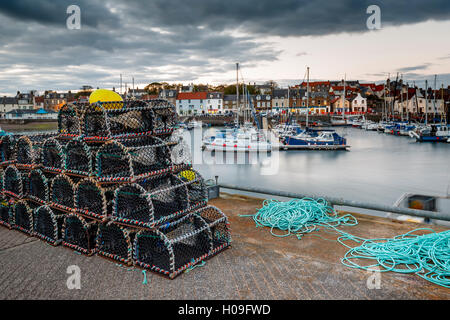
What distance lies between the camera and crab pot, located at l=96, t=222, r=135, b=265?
191 inches

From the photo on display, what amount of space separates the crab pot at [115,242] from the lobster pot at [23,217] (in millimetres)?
1884

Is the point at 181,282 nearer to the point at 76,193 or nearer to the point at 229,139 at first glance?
the point at 76,193

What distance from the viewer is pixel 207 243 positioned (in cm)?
518

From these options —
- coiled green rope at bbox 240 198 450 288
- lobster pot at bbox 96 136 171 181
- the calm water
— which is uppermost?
lobster pot at bbox 96 136 171 181

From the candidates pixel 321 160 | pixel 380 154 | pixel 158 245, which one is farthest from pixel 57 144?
pixel 380 154

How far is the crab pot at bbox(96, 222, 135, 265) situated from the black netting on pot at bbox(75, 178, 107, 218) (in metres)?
0.24

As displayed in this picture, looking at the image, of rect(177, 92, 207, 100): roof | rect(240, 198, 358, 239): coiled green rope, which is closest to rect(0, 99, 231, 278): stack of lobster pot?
rect(240, 198, 358, 239): coiled green rope

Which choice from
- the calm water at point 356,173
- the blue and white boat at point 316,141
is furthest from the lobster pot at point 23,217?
the blue and white boat at point 316,141

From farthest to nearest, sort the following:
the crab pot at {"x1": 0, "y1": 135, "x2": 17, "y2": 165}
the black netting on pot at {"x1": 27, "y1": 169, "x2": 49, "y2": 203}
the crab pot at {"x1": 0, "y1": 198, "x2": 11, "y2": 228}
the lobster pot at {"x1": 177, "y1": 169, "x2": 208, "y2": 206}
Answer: the crab pot at {"x1": 0, "y1": 135, "x2": 17, "y2": 165} → the crab pot at {"x1": 0, "y1": 198, "x2": 11, "y2": 228} → the black netting on pot at {"x1": 27, "y1": 169, "x2": 49, "y2": 203} → the lobster pot at {"x1": 177, "y1": 169, "x2": 208, "y2": 206}

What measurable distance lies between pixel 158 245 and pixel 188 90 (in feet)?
329

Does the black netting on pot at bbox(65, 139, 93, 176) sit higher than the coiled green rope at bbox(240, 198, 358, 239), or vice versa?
the black netting on pot at bbox(65, 139, 93, 176)

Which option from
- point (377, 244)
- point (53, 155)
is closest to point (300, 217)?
point (377, 244)

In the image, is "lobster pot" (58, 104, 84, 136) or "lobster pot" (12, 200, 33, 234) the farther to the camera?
"lobster pot" (12, 200, 33, 234)

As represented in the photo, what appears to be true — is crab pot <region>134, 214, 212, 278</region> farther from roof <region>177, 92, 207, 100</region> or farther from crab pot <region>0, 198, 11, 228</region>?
roof <region>177, 92, 207, 100</region>
